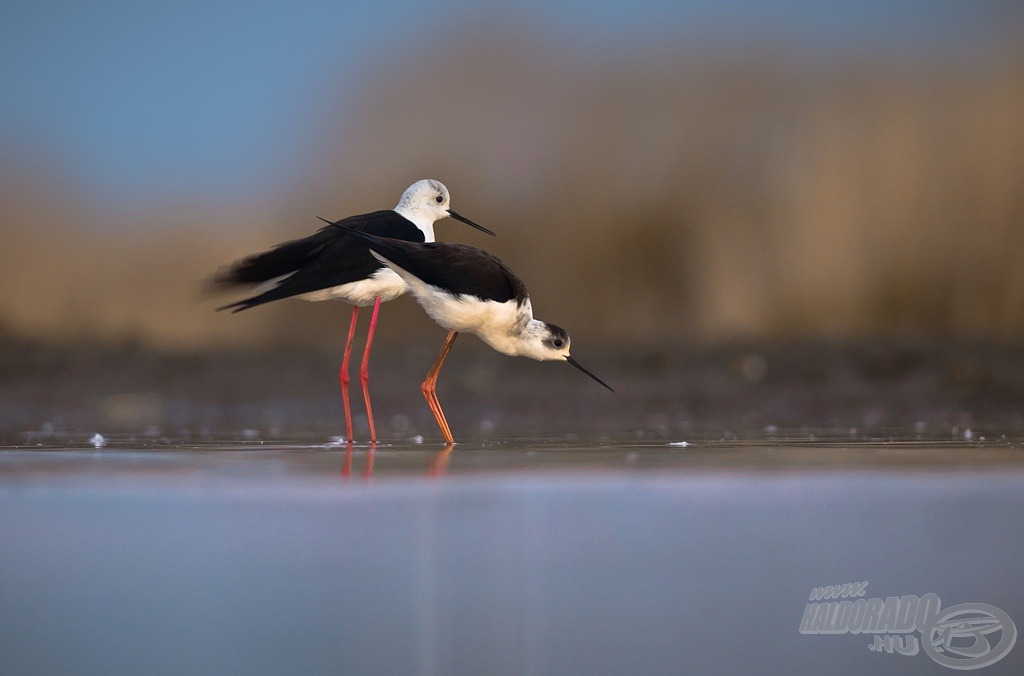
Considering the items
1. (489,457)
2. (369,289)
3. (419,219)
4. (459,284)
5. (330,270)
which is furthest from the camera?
(419,219)

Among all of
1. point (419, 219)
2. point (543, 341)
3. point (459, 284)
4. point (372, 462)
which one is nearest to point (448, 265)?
point (459, 284)

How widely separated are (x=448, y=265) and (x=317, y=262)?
2.53 ft

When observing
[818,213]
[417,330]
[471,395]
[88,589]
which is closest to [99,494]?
[88,589]

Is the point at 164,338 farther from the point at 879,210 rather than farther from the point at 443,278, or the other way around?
the point at 879,210

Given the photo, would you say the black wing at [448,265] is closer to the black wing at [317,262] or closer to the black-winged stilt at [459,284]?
the black-winged stilt at [459,284]

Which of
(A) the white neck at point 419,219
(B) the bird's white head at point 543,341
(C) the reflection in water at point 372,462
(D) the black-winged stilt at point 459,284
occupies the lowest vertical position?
(C) the reflection in water at point 372,462

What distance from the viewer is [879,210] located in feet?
27.3

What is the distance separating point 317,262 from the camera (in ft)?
18.2

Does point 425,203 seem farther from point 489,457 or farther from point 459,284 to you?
point 489,457

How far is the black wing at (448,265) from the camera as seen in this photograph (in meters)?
5.07

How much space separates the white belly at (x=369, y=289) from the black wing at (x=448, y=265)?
45 cm

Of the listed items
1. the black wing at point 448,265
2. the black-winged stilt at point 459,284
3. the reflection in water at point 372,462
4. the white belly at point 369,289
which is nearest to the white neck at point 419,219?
the white belly at point 369,289

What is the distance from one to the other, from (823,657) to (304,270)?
3.89 metres

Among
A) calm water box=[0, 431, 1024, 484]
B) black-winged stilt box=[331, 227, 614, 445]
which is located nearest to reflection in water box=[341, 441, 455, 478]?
calm water box=[0, 431, 1024, 484]
